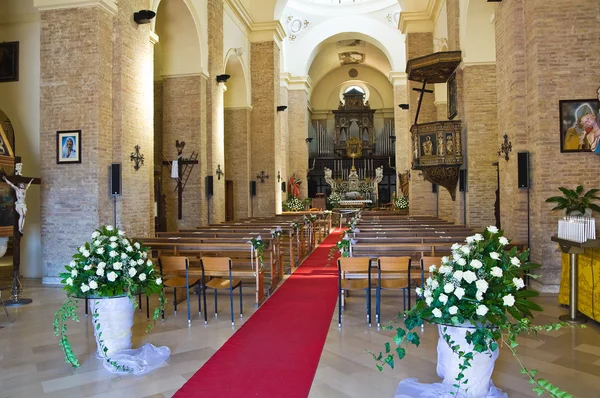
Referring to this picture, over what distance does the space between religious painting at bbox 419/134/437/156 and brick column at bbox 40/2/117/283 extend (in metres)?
7.55

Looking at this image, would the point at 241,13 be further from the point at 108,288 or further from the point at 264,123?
the point at 108,288

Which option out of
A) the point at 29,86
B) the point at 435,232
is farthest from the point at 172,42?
the point at 435,232

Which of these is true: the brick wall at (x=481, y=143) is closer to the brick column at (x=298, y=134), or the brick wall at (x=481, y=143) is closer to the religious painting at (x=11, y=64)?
the religious painting at (x=11, y=64)

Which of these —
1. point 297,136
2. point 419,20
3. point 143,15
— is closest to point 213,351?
point 143,15

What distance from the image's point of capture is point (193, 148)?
1390cm

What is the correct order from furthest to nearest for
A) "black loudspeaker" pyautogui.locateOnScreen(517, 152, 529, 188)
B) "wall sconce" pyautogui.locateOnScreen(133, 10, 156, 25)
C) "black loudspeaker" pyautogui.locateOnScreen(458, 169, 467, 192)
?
"black loudspeaker" pyautogui.locateOnScreen(458, 169, 467, 192) < "wall sconce" pyautogui.locateOnScreen(133, 10, 156, 25) < "black loudspeaker" pyautogui.locateOnScreen(517, 152, 529, 188)

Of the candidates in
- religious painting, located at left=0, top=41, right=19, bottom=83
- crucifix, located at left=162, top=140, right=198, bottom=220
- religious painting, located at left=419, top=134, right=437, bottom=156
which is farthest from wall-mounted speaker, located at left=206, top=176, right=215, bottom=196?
religious painting, located at left=419, top=134, right=437, bottom=156

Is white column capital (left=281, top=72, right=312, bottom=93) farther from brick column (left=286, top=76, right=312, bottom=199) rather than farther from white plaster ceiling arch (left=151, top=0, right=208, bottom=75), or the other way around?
white plaster ceiling arch (left=151, top=0, right=208, bottom=75)

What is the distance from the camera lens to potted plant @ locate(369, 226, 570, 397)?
10.6ft

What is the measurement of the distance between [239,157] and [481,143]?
958 centimetres

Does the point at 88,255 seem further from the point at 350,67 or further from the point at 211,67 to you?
the point at 350,67

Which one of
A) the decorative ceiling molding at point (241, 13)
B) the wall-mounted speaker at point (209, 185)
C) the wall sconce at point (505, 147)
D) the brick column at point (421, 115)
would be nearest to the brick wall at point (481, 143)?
the wall sconce at point (505, 147)

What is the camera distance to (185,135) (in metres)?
14.0

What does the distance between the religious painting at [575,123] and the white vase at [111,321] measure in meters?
7.12
